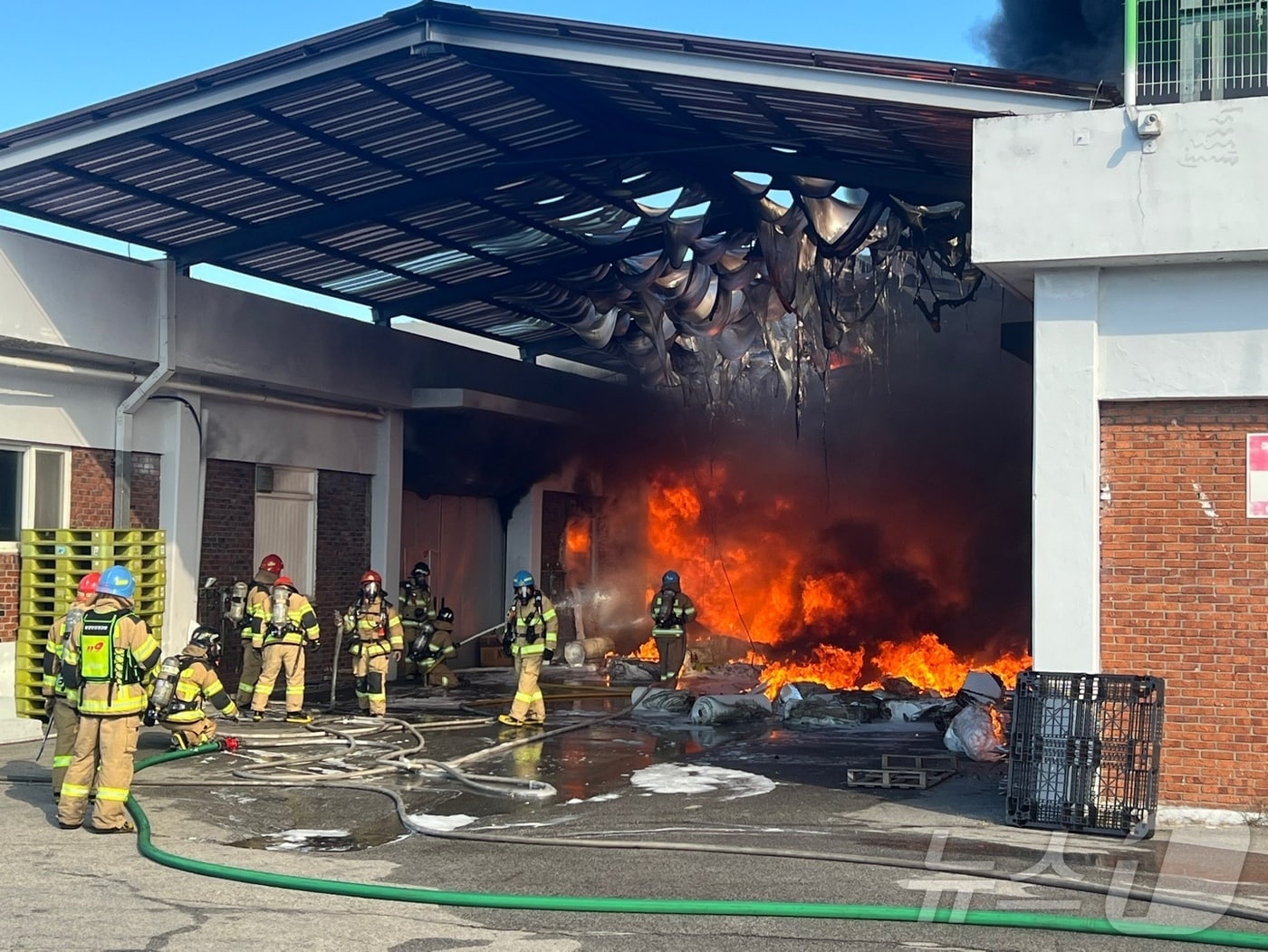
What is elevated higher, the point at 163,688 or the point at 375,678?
the point at 163,688

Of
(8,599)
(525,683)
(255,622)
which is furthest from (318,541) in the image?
(525,683)

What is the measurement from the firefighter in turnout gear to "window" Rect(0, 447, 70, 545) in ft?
10.9

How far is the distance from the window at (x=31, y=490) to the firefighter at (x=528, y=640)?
5.01 metres

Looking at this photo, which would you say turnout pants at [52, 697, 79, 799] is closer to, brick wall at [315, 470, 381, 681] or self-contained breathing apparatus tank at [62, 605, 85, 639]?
self-contained breathing apparatus tank at [62, 605, 85, 639]

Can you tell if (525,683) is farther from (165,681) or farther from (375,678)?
(165,681)

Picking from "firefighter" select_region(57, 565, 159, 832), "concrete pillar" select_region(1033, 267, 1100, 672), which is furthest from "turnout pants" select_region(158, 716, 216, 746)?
"concrete pillar" select_region(1033, 267, 1100, 672)

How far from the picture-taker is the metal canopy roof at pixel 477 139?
34.8ft

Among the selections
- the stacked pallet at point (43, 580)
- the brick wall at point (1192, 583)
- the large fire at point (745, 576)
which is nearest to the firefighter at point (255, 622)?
the stacked pallet at point (43, 580)

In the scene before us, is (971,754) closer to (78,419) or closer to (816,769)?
(816,769)

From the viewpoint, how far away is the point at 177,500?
51.3ft

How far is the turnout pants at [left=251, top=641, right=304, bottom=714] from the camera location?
1406 cm

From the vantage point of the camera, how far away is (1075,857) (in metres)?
7.81

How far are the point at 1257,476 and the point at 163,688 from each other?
858 cm

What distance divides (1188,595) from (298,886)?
6.13m
